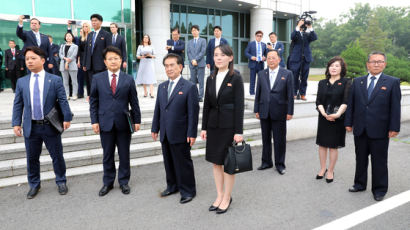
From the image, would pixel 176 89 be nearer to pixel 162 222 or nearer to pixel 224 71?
pixel 224 71

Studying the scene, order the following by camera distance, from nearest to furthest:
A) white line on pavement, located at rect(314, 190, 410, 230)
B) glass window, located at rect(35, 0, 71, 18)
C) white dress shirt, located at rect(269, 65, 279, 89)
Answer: white line on pavement, located at rect(314, 190, 410, 230), white dress shirt, located at rect(269, 65, 279, 89), glass window, located at rect(35, 0, 71, 18)

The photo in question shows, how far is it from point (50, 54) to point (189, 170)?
19.4 ft

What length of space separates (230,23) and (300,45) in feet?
40.5

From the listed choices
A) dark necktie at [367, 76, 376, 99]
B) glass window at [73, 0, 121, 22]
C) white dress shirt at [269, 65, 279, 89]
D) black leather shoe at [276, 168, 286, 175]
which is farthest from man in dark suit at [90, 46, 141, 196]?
glass window at [73, 0, 121, 22]

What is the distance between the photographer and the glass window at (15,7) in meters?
11.0

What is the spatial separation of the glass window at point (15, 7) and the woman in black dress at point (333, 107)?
11.6 m

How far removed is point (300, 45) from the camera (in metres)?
7.57

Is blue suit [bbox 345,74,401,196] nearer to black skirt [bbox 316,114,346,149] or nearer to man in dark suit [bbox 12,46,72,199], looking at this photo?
black skirt [bbox 316,114,346,149]

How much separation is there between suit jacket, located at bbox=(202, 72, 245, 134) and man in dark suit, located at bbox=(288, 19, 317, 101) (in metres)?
4.90

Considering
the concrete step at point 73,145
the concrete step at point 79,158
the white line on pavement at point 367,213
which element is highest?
the concrete step at point 73,145

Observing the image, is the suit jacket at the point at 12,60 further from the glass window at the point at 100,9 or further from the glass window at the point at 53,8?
the glass window at the point at 100,9

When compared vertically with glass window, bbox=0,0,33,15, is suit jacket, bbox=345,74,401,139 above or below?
below

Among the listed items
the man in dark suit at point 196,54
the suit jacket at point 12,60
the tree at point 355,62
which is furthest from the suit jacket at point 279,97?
the tree at point 355,62

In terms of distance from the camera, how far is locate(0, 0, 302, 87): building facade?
449 inches
